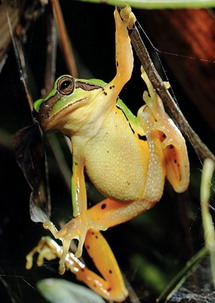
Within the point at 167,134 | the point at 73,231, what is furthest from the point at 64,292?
the point at 167,134

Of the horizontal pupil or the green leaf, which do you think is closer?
the horizontal pupil

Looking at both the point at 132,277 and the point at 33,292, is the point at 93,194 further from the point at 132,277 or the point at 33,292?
the point at 132,277

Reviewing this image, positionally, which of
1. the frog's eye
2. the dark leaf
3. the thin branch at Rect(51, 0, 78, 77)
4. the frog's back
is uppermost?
the thin branch at Rect(51, 0, 78, 77)

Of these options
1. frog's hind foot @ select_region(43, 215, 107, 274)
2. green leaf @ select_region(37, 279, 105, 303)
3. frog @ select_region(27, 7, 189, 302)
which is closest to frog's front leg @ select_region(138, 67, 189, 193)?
frog @ select_region(27, 7, 189, 302)

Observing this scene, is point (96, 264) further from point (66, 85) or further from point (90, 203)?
point (66, 85)

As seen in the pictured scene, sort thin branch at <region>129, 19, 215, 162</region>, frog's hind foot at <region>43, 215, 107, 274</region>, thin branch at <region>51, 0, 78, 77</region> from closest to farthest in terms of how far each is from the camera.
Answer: thin branch at <region>129, 19, 215, 162</region> < frog's hind foot at <region>43, 215, 107, 274</region> < thin branch at <region>51, 0, 78, 77</region>

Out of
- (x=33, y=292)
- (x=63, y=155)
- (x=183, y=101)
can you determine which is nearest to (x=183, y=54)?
(x=183, y=101)

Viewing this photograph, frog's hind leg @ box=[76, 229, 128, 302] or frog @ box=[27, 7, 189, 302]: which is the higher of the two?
frog @ box=[27, 7, 189, 302]

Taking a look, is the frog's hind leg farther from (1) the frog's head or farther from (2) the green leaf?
(1) the frog's head

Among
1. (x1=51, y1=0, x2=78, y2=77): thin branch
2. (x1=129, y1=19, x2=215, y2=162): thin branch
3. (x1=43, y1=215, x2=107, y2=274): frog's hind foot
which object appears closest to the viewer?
(x1=129, y1=19, x2=215, y2=162): thin branch
